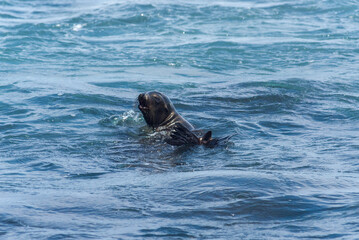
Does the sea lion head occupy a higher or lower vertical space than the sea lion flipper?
higher

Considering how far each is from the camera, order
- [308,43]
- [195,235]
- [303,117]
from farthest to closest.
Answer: [308,43] → [303,117] → [195,235]

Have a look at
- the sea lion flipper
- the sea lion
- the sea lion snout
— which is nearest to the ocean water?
the sea lion flipper

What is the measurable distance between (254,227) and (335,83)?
7983 mm

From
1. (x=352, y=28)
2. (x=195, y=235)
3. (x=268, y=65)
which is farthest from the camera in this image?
(x=352, y=28)

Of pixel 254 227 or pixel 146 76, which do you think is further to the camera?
pixel 146 76

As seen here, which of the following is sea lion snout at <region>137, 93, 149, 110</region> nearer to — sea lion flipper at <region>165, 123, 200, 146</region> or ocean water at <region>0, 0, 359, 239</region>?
ocean water at <region>0, 0, 359, 239</region>

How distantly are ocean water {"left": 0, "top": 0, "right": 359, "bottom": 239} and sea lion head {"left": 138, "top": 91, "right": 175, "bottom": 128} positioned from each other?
0.25m

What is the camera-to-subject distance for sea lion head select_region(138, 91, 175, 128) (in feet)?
28.4

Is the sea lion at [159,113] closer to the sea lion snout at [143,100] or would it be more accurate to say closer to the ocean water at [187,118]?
the sea lion snout at [143,100]

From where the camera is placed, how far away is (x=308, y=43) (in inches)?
661

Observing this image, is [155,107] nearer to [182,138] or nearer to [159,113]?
[159,113]

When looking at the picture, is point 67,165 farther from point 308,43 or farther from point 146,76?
point 308,43

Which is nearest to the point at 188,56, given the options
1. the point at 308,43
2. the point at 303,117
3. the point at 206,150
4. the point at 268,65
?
the point at 268,65

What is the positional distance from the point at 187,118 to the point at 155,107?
121 centimetres
